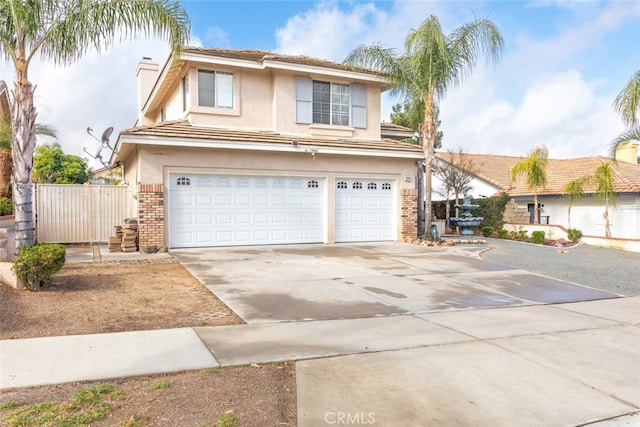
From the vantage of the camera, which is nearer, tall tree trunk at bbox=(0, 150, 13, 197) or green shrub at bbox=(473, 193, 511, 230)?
tall tree trunk at bbox=(0, 150, 13, 197)

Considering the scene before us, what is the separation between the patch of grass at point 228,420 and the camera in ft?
11.4

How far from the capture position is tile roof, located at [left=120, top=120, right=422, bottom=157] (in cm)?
1319

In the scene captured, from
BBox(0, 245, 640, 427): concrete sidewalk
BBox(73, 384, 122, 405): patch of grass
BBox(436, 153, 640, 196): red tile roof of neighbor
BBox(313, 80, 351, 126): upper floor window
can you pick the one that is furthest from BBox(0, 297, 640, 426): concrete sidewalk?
BBox(436, 153, 640, 196): red tile roof of neighbor

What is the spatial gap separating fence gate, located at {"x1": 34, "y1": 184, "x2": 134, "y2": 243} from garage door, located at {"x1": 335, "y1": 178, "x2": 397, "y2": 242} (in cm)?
704

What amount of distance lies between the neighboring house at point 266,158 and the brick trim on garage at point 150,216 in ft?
0.09

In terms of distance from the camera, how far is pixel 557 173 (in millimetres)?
27562

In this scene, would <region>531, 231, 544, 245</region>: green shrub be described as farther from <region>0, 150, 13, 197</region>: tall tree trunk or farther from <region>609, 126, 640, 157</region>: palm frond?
<region>0, 150, 13, 197</region>: tall tree trunk

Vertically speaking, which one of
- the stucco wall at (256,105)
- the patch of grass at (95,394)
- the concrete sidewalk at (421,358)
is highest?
the stucco wall at (256,105)

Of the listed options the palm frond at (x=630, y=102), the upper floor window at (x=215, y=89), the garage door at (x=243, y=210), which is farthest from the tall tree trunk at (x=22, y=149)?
the palm frond at (x=630, y=102)

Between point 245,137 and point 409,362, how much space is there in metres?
10.6

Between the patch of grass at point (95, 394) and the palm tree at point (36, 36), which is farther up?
the palm tree at point (36, 36)

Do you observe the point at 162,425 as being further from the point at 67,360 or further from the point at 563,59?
the point at 563,59

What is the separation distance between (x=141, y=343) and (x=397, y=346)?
2963mm

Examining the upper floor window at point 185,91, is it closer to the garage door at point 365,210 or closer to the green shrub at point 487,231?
the garage door at point 365,210
